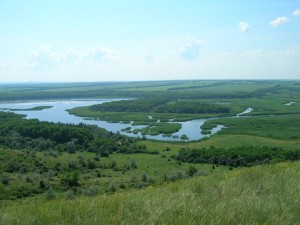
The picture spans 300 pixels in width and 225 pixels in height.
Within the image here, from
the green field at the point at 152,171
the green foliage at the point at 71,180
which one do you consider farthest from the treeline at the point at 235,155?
the green foliage at the point at 71,180

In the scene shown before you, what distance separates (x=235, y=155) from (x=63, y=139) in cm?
2920

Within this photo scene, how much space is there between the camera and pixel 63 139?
56.3m

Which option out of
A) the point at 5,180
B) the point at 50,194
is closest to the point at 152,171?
the point at 5,180

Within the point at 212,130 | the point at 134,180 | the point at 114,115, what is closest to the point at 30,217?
the point at 134,180

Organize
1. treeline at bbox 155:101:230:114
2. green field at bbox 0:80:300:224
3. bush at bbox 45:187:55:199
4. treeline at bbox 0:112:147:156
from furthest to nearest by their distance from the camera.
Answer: treeline at bbox 155:101:230:114 → treeline at bbox 0:112:147:156 → bush at bbox 45:187:55:199 → green field at bbox 0:80:300:224

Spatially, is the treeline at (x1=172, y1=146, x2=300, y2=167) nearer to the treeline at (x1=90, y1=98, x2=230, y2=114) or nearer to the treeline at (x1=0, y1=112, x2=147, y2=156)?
the treeline at (x1=0, y1=112, x2=147, y2=156)

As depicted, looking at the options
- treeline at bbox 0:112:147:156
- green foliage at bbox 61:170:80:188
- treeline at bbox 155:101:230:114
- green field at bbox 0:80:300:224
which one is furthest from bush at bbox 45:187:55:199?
treeline at bbox 155:101:230:114

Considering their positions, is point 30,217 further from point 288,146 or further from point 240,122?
point 240,122

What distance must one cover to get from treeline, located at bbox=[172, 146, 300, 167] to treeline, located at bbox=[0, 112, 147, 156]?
7273 mm

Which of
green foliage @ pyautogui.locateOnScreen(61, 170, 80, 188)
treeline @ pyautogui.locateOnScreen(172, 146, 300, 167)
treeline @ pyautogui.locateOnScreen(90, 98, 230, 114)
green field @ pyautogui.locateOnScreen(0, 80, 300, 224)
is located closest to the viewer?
green field @ pyautogui.locateOnScreen(0, 80, 300, 224)

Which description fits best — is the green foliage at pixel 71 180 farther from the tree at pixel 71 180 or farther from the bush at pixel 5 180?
the bush at pixel 5 180

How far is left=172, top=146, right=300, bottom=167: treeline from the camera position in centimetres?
3849

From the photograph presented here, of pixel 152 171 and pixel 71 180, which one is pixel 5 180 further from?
pixel 152 171

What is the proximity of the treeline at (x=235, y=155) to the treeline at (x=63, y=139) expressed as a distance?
7.27m
